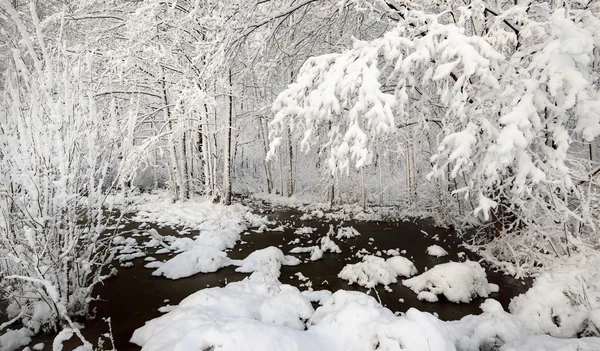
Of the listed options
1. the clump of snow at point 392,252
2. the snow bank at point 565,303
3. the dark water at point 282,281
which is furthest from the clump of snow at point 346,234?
the snow bank at point 565,303

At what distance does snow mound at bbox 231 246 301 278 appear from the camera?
216 inches

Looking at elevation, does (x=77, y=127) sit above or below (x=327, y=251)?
above

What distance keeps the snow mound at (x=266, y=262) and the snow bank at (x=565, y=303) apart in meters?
3.44

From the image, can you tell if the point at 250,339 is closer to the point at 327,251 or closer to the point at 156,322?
the point at 156,322

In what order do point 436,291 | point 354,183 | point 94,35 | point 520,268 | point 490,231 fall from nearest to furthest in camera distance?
point 436,291 → point 520,268 → point 490,231 → point 94,35 → point 354,183

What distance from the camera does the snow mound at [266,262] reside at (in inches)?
216

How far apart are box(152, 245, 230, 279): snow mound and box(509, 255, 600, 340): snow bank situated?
4.58 m

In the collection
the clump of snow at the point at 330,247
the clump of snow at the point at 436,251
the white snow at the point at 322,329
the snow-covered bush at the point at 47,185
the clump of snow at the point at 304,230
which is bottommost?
the clump of snow at the point at 436,251

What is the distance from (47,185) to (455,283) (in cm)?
527

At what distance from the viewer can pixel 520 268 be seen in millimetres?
5355

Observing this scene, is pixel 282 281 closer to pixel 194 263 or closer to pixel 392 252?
pixel 194 263

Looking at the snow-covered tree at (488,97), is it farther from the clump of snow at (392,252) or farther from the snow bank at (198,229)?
the snow bank at (198,229)

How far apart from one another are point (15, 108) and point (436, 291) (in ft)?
18.8

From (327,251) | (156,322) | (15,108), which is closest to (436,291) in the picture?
(327,251)
